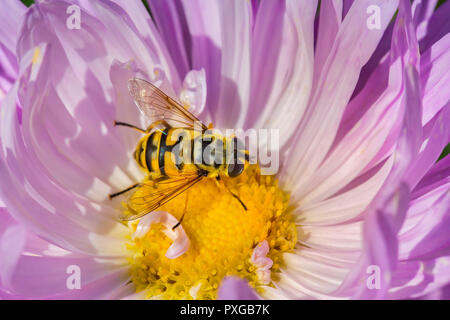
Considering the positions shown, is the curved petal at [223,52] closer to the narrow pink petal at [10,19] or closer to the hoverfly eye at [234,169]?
the hoverfly eye at [234,169]

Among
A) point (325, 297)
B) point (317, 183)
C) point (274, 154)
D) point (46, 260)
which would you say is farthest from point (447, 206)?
point (46, 260)

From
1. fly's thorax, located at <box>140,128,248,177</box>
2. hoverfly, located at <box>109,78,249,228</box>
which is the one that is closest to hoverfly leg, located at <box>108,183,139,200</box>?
hoverfly, located at <box>109,78,249,228</box>

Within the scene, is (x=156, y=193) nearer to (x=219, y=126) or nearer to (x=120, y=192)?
(x=120, y=192)

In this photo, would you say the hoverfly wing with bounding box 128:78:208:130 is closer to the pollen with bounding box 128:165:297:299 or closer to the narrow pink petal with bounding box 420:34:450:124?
the pollen with bounding box 128:165:297:299

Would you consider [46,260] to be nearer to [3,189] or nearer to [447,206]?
[3,189]

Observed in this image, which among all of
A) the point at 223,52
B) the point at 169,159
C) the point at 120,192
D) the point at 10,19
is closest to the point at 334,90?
the point at 223,52
